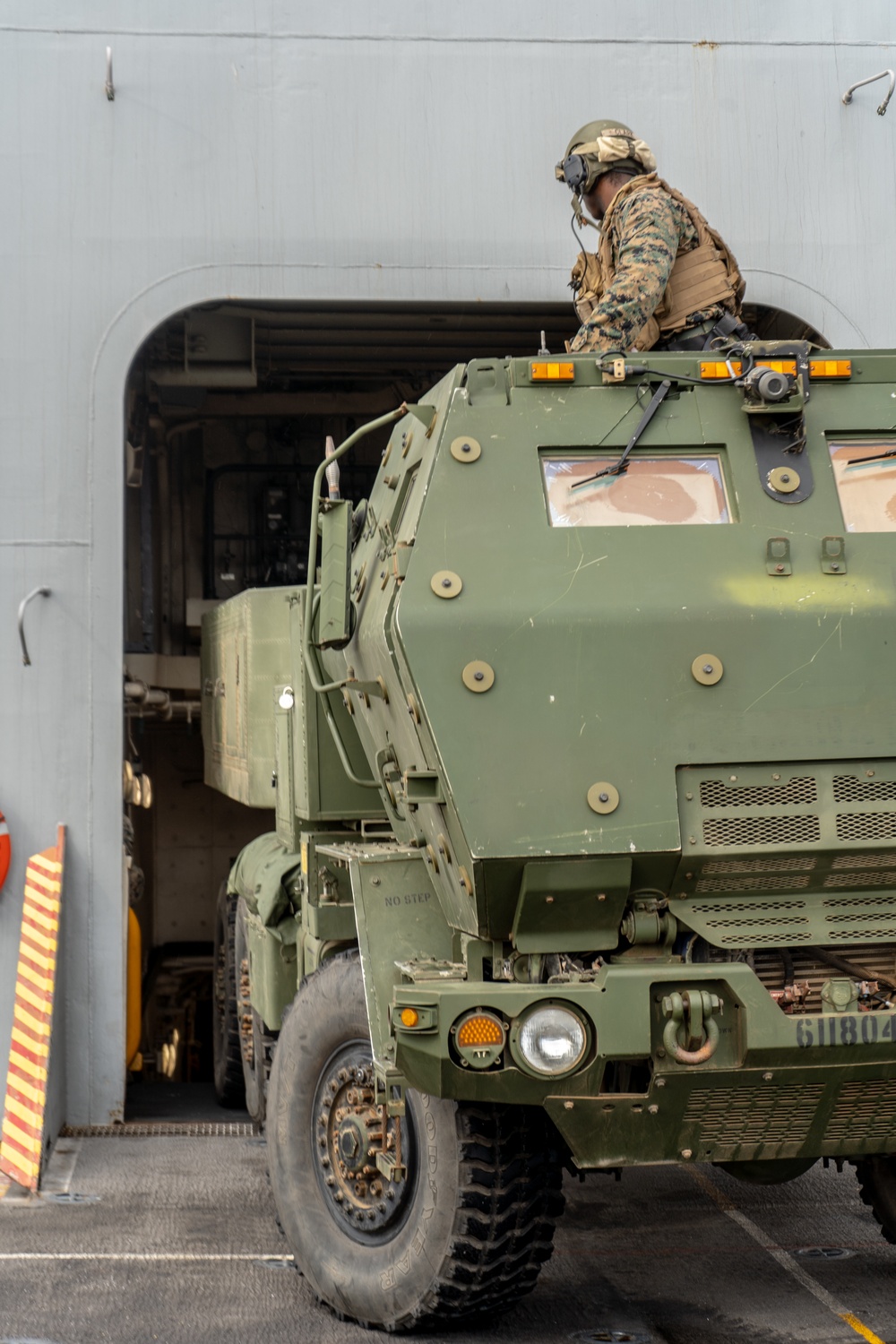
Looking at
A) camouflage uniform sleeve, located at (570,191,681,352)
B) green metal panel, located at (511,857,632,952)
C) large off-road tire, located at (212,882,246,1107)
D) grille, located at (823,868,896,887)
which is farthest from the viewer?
large off-road tire, located at (212,882,246,1107)

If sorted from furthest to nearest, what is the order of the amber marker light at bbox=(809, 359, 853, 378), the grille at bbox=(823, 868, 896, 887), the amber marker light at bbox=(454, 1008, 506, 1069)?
the amber marker light at bbox=(809, 359, 853, 378)
the grille at bbox=(823, 868, 896, 887)
the amber marker light at bbox=(454, 1008, 506, 1069)

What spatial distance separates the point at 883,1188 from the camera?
16.4 ft

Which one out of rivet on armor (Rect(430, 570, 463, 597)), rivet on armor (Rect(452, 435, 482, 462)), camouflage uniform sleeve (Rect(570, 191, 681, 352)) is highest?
camouflage uniform sleeve (Rect(570, 191, 681, 352))

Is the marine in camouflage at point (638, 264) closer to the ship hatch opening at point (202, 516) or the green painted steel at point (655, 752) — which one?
the green painted steel at point (655, 752)

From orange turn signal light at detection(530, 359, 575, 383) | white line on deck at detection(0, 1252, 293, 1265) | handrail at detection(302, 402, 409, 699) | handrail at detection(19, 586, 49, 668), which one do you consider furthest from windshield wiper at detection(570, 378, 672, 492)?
handrail at detection(19, 586, 49, 668)

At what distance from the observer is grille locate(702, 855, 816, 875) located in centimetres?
402

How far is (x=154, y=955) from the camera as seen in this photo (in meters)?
12.5

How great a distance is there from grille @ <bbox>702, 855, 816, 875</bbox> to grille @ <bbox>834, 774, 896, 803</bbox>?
0.64 ft

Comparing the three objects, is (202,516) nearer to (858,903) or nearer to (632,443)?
(632,443)

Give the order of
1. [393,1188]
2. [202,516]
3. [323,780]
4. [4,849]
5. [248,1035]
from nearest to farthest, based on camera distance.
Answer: [393,1188], [323,780], [4,849], [248,1035], [202,516]

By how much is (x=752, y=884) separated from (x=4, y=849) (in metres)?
4.40

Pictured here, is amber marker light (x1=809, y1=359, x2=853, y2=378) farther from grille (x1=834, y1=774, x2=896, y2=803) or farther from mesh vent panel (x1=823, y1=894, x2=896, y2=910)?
mesh vent panel (x1=823, y1=894, x2=896, y2=910)

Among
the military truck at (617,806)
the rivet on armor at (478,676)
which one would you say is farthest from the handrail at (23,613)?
the rivet on armor at (478,676)

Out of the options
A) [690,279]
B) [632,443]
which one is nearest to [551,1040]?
[632,443]
